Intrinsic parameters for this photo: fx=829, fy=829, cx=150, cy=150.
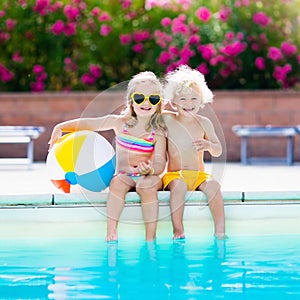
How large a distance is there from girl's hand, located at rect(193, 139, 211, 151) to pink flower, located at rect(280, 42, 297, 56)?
4801 millimetres

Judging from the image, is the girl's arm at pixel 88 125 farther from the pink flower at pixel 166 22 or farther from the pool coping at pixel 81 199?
the pink flower at pixel 166 22

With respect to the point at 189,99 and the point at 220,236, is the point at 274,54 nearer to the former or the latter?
the point at 189,99

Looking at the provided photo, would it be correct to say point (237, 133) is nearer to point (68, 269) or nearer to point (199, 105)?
point (199, 105)

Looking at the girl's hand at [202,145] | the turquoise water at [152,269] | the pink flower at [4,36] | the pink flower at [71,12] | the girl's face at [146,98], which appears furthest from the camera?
the pink flower at [4,36]

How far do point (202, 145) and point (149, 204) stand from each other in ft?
1.95

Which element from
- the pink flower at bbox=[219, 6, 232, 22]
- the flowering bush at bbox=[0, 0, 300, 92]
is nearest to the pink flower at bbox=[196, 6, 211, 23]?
the flowering bush at bbox=[0, 0, 300, 92]

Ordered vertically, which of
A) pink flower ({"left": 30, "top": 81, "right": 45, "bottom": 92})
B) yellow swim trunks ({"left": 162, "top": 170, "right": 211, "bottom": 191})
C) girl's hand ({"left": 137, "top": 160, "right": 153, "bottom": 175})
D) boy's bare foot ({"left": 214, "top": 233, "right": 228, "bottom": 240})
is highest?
pink flower ({"left": 30, "top": 81, "right": 45, "bottom": 92})

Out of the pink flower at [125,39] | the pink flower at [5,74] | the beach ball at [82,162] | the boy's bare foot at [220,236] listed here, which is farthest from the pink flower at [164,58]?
the boy's bare foot at [220,236]

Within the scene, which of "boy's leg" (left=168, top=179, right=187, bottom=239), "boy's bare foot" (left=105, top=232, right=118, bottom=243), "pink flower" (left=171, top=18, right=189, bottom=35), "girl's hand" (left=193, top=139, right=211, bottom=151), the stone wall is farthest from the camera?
"pink flower" (left=171, top=18, right=189, bottom=35)

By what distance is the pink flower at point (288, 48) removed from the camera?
33.7ft

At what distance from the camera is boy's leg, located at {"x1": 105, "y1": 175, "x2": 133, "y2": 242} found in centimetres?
549

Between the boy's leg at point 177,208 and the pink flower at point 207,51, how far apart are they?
4798mm

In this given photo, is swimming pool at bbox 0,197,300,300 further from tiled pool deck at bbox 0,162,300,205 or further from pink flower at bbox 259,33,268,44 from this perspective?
pink flower at bbox 259,33,268,44

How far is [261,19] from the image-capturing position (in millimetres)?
10391
